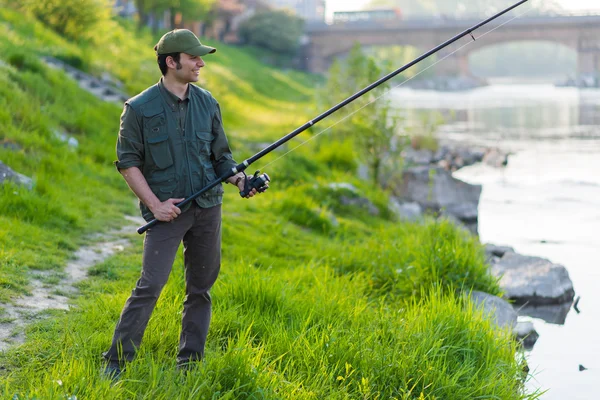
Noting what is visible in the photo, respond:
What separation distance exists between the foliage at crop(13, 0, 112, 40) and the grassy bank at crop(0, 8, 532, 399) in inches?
205

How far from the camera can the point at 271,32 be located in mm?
56125

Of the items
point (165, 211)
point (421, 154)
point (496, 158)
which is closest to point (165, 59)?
point (165, 211)

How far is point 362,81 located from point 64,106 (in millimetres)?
5197

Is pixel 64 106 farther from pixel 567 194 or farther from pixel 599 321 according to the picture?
pixel 567 194

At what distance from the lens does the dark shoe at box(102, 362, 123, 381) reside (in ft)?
13.2

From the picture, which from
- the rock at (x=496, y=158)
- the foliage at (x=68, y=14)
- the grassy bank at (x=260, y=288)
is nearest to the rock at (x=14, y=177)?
the grassy bank at (x=260, y=288)

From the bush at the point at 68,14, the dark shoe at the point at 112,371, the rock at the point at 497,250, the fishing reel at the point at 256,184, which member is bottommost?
the rock at the point at 497,250

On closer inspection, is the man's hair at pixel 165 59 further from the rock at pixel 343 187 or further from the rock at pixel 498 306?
the rock at pixel 343 187

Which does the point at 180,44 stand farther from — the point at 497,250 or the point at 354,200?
the point at 354,200

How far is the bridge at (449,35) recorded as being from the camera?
59.9 meters

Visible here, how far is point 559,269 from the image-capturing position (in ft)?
28.3

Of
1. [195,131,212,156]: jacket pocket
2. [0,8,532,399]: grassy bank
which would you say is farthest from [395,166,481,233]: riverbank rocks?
[195,131,212,156]: jacket pocket

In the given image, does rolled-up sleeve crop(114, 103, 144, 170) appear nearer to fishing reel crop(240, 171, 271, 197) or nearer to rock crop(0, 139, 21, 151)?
fishing reel crop(240, 171, 271, 197)

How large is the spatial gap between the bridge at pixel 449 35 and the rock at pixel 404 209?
48.8 metres
